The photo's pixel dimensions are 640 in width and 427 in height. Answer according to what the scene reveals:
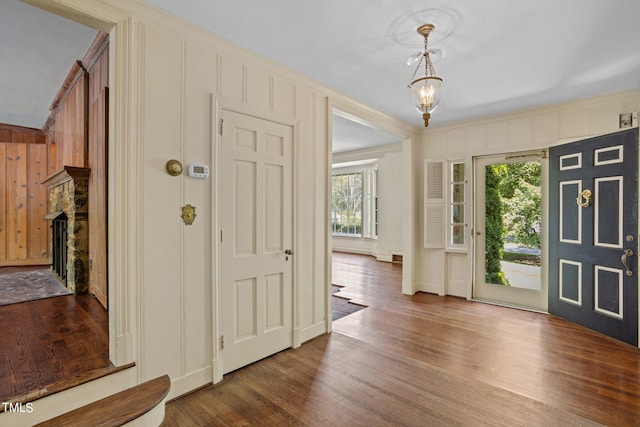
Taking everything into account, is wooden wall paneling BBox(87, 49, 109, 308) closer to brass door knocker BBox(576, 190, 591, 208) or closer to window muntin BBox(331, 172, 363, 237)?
→ brass door knocker BBox(576, 190, 591, 208)

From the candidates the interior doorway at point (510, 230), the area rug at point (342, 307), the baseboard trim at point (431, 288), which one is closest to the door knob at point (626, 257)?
the interior doorway at point (510, 230)

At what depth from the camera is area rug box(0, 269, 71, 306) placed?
3.51 m

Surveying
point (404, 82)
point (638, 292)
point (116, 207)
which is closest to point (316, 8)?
point (404, 82)

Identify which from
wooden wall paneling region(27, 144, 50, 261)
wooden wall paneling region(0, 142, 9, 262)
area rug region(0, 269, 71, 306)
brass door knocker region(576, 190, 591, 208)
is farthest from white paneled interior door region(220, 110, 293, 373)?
wooden wall paneling region(0, 142, 9, 262)

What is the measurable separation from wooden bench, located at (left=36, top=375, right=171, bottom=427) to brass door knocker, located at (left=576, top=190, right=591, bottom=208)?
449 cm

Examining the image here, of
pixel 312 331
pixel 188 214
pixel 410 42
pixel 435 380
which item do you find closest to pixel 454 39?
pixel 410 42

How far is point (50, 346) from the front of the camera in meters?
2.34

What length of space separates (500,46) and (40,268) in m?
7.21

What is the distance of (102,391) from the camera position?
6.26 feet

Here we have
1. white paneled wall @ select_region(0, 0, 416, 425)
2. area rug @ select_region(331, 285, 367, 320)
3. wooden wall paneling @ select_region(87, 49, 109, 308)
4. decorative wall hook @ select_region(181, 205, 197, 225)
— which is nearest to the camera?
white paneled wall @ select_region(0, 0, 416, 425)

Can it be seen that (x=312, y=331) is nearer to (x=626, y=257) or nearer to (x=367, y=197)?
(x=626, y=257)

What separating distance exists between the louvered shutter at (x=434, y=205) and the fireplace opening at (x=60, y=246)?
5063mm

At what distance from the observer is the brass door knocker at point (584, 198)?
3.52 metres

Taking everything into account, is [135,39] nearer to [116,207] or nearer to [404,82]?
[116,207]
